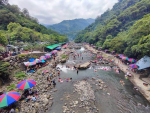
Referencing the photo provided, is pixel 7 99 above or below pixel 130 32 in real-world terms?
below

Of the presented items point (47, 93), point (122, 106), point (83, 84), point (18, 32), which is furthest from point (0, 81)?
point (18, 32)

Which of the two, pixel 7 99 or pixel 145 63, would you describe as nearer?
pixel 7 99

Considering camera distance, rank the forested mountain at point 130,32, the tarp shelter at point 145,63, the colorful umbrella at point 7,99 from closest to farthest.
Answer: the colorful umbrella at point 7,99
the tarp shelter at point 145,63
the forested mountain at point 130,32

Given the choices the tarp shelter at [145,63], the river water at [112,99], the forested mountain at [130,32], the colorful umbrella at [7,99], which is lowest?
the river water at [112,99]

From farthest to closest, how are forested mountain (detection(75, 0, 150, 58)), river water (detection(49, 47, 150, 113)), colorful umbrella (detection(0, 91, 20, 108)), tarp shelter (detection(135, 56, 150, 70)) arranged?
forested mountain (detection(75, 0, 150, 58)) → tarp shelter (detection(135, 56, 150, 70)) → river water (detection(49, 47, 150, 113)) → colorful umbrella (detection(0, 91, 20, 108))

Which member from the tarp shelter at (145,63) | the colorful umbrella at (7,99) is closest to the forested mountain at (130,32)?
the tarp shelter at (145,63)

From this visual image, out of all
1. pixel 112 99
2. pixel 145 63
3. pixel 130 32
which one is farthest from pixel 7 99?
pixel 130 32

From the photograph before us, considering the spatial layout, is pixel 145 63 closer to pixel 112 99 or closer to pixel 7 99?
pixel 112 99

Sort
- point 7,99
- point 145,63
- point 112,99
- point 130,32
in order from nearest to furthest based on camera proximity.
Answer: point 7,99 → point 112,99 → point 145,63 → point 130,32

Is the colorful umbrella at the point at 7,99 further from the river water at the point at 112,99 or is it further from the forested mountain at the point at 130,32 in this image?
the forested mountain at the point at 130,32

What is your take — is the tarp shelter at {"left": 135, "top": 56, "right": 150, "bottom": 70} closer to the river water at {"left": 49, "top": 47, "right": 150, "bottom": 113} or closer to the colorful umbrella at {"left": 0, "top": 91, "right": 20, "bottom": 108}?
the river water at {"left": 49, "top": 47, "right": 150, "bottom": 113}

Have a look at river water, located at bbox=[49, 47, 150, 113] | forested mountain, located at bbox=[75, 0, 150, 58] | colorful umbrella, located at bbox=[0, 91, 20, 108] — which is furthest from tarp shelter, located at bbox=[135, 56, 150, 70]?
colorful umbrella, located at bbox=[0, 91, 20, 108]
